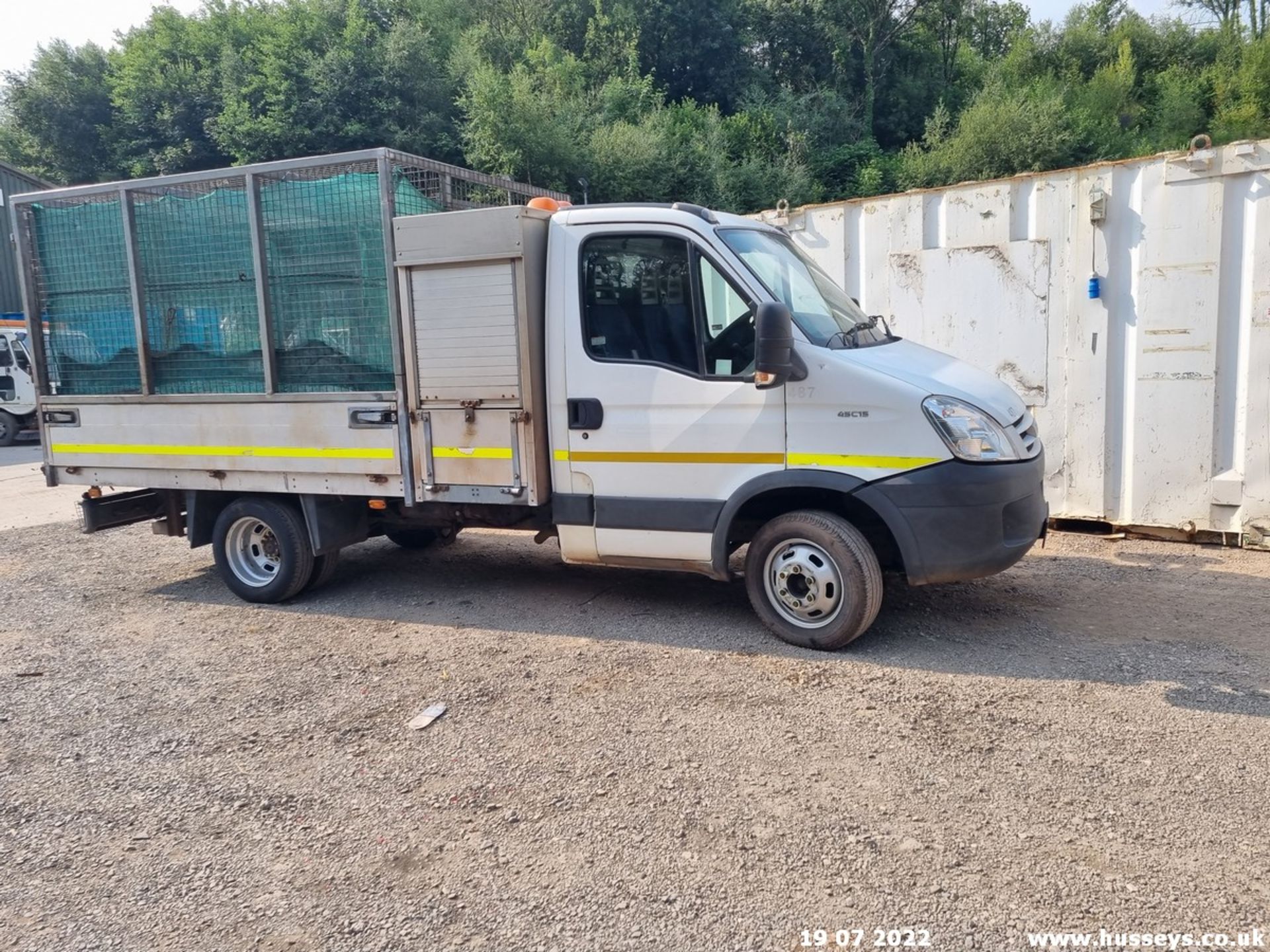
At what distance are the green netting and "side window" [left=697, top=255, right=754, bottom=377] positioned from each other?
2.08m

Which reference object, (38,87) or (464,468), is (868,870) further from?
(38,87)

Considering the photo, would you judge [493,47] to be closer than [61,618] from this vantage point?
No

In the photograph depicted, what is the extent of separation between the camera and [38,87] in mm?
32781

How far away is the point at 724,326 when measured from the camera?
521cm

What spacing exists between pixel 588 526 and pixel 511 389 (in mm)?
958

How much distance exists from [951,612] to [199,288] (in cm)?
550

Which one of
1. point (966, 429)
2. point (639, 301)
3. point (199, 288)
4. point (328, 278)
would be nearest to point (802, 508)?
point (966, 429)

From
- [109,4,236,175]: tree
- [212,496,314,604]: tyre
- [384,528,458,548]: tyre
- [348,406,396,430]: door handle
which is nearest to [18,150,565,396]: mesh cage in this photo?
[348,406,396,430]: door handle

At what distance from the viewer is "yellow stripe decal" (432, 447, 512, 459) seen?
5695mm

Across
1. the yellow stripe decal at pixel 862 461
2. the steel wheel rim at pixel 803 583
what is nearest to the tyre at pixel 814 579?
the steel wheel rim at pixel 803 583

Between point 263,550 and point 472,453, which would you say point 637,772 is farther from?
point 263,550

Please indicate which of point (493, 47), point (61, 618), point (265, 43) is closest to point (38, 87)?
point (265, 43)
